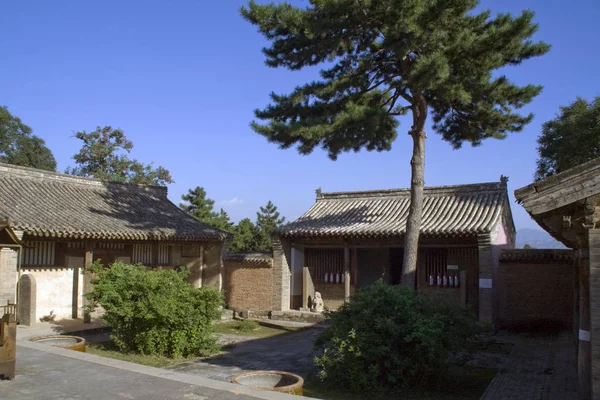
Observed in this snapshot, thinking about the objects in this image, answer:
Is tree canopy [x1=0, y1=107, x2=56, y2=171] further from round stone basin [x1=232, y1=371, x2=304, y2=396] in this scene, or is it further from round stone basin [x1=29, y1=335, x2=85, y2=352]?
round stone basin [x1=232, y1=371, x2=304, y2=396]

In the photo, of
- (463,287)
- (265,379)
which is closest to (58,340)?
(265,379)

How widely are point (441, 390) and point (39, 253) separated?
433 inches

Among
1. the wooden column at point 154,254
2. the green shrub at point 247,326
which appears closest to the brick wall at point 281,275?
the green shrub at point 247,326

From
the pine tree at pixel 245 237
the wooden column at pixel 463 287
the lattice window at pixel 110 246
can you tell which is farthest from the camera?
the pine tree at pixel 245 237

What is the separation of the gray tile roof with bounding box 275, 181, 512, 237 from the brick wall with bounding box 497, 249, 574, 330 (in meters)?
1.37

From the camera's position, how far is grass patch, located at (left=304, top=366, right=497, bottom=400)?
7609 mm

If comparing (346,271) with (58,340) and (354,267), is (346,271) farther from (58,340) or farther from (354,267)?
(58,340)

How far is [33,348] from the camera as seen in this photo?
31.1 ft

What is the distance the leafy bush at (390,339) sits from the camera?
747 centimetres

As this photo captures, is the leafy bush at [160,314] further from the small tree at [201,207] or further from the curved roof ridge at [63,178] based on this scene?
the small tree at [201,207]

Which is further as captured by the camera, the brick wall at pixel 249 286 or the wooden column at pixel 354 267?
the brick wall at pixel 249 286

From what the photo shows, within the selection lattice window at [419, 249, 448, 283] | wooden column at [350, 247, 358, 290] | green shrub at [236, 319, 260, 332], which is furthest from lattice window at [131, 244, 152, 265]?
lattice window at [419, 249, 448, 283]

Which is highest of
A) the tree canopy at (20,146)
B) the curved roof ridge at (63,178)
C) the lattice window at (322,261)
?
the tree canopy at (20,146)

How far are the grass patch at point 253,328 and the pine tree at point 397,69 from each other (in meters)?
4.21
